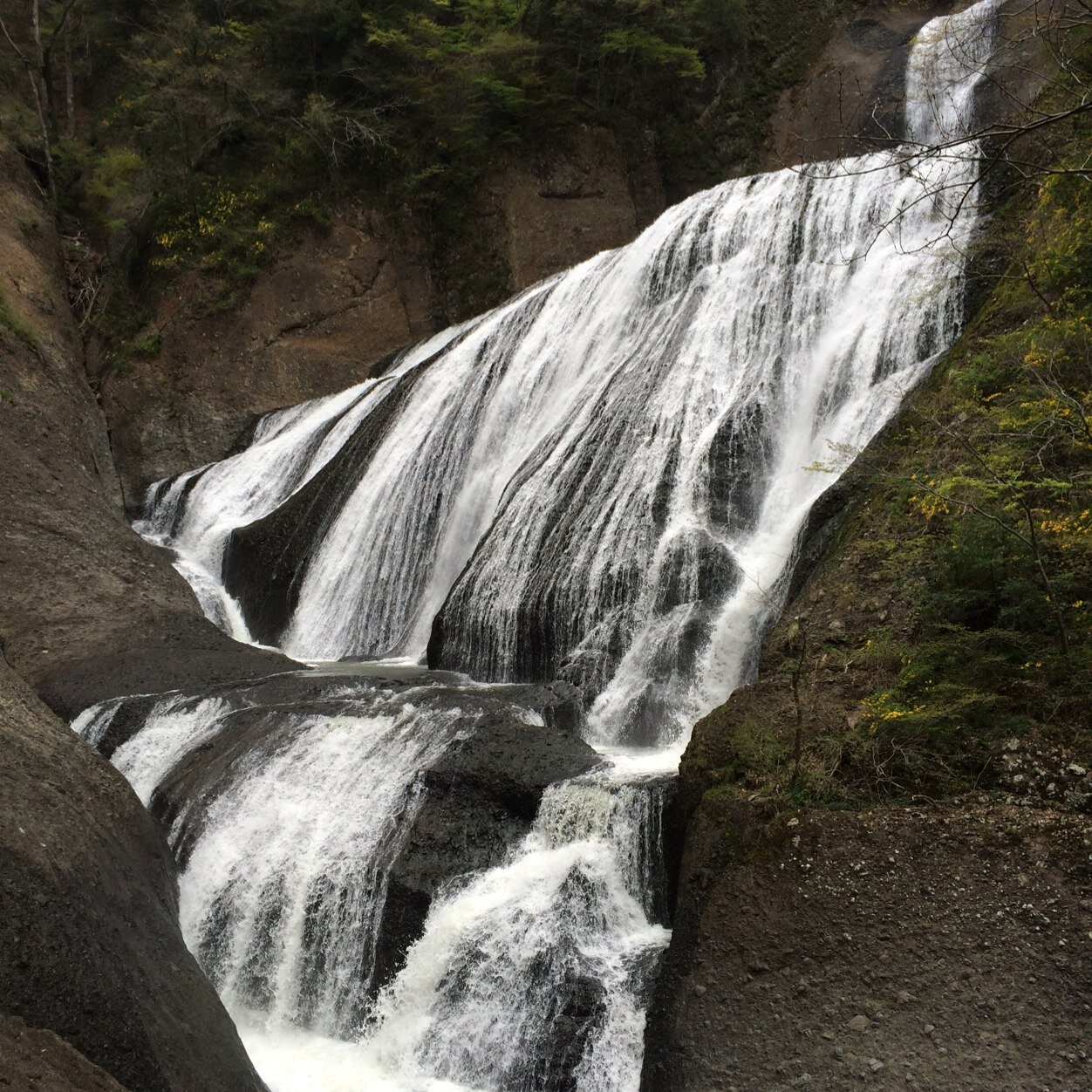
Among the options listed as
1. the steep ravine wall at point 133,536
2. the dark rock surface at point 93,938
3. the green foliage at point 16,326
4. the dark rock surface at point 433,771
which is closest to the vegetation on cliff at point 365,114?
the steep ravine wall at point 133,536

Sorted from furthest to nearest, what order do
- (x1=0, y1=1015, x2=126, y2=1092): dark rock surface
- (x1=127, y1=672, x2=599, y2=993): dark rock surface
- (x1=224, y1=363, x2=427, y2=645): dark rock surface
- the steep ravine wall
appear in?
(x1=224, y1=363, x2=427, y2=645): dark rock surface, (x1=127, y1=672, x2=599, y2=993): dark rock surface, the steep ravine wall, (x1=0, y1=1015, x2=126, y2=1092): dark rock surface

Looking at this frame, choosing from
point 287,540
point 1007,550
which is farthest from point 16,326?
point 1007,550

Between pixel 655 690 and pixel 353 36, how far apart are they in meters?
21.9

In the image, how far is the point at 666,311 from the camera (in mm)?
14750

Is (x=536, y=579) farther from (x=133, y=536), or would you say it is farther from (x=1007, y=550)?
(x=133, y=536)

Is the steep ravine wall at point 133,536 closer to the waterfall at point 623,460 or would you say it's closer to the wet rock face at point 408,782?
the wet rock face at point 408,782

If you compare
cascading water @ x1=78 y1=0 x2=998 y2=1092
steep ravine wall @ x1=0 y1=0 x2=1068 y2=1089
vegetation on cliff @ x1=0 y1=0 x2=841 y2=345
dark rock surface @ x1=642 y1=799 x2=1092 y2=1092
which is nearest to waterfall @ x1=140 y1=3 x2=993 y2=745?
cascading water @ x1=78 y1=0 x2=998 y2=1092

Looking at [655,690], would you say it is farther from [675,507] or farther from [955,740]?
[955,740]

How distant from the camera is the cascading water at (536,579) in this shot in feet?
22.2

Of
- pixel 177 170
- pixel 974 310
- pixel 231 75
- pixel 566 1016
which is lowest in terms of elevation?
pixel 566 1016

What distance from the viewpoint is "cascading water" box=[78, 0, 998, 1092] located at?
676cm

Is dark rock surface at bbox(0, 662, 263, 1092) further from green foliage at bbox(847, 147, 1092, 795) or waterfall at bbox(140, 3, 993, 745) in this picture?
green foliage at bbox(847, 147, 1092, 795)

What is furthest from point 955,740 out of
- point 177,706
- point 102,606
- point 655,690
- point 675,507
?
point 102,606

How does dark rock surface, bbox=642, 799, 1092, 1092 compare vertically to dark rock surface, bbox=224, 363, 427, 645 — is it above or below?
below
